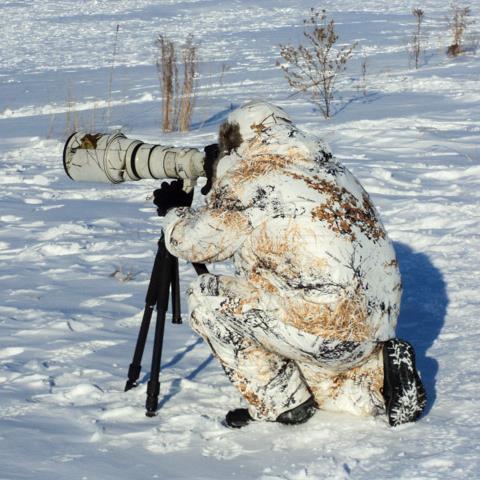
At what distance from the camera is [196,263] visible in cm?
321

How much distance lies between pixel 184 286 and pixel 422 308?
108 centimetres

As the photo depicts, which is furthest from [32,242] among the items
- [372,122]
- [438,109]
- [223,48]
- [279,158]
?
[223,48]

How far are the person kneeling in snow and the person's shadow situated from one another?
274 mm

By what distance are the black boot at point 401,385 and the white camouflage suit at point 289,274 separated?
54mm

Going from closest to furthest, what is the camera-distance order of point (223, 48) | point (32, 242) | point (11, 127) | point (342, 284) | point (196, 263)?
point (342, 284), point (196, 263), point (32, 242), point (11, 127), point (223, 48)

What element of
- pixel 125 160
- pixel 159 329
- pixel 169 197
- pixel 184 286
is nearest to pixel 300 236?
pixel 169 197

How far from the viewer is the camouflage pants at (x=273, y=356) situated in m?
2.91

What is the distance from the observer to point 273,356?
298 cm

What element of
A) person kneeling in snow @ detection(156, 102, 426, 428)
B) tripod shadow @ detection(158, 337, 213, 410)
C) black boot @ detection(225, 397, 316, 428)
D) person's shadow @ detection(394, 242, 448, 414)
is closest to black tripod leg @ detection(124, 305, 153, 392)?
tripod shadow @ detection(158, 337, 213, 410)

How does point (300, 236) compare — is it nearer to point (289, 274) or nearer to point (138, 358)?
point (289, 274)

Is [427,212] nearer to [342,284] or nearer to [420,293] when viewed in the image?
[420,293]

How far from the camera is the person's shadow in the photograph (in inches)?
135

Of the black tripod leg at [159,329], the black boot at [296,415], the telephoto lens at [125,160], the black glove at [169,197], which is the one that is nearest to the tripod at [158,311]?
the black tripod leg at [159,329]

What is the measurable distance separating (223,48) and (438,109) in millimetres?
6103
